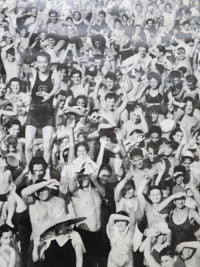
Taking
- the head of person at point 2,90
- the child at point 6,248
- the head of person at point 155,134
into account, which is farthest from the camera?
the head of person at point 155,134

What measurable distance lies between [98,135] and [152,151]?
1.08 ft

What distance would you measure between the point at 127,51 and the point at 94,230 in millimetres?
1035

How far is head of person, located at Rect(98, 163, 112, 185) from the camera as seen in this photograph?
2113 mm

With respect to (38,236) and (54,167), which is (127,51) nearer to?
(54,167)

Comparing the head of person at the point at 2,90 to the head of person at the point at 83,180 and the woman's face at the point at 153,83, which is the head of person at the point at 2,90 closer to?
the head of person at the point at 83,180

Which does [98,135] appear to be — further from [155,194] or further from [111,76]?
[155,194]

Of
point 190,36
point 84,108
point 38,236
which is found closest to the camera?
point 38,236

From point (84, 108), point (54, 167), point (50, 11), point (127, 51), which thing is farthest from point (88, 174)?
point (50, 11)

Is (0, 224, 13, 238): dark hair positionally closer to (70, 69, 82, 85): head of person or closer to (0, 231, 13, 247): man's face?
(0, 231, 13, 247): man's face

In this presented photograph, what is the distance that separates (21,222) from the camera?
6.63ft

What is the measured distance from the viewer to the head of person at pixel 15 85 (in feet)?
6.90

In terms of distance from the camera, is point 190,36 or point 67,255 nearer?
point 67,255

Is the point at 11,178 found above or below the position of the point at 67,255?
above

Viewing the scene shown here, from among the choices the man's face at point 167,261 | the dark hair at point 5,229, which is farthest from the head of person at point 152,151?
the dark hair at point 5,229
